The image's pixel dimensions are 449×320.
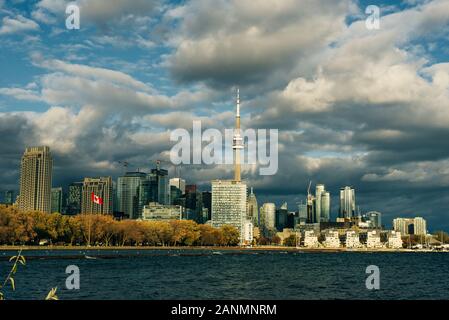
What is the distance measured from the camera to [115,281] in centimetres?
8788
